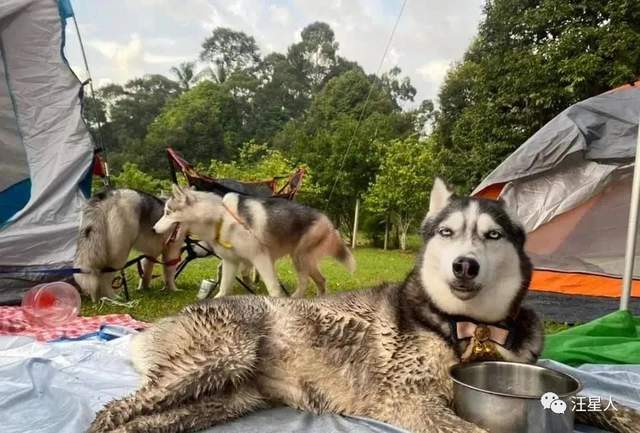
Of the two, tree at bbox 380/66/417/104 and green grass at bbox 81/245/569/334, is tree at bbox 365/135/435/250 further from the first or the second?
tree at bbox 380/66/417/104

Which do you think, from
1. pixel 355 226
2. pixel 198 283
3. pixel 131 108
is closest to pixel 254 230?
pixel 198 283

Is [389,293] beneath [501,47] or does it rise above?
beneath

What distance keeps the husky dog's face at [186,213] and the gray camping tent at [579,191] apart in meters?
3.34

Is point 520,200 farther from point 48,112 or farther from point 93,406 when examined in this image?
point 48,112

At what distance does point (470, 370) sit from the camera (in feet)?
7.41

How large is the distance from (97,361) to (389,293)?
1908 millimetres

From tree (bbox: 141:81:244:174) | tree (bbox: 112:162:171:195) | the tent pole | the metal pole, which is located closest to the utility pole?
the metal pole

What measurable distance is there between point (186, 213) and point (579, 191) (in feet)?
15.3

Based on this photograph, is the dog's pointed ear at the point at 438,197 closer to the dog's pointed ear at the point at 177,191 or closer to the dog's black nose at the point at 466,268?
the dog's black nose at the point at 466,268

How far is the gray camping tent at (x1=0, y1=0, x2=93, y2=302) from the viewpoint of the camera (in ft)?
19.3

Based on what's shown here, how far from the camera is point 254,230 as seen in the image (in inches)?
248

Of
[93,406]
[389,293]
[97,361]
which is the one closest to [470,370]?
[389,293]

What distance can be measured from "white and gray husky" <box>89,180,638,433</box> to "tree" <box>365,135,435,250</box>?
15.0 meters

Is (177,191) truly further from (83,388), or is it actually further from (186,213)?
(83,388)
